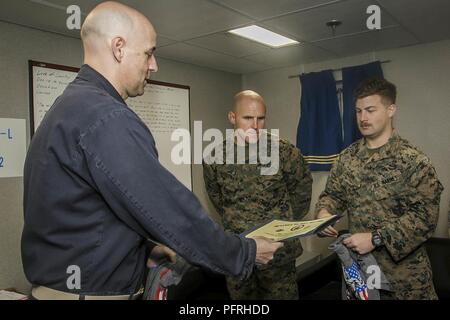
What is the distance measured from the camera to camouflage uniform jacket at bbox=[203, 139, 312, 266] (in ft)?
6.75

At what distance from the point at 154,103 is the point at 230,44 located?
2.45 ft

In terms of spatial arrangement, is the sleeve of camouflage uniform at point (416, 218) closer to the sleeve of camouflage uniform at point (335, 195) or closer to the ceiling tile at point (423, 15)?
the sleeve of camouflage uniform at point (335, 195)

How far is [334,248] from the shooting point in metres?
1.45

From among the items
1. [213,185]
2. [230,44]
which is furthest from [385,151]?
[230,44]

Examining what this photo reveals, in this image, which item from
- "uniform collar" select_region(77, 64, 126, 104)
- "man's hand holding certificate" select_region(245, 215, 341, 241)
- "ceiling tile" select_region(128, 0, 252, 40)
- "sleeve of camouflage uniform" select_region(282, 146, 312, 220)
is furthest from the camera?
"sleeve of camouflage uniform" select_region(282, 146, 312, 220)

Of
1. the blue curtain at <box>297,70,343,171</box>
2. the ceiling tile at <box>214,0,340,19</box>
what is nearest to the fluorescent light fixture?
the ceiling tile at <box>214,0,340,19</box>

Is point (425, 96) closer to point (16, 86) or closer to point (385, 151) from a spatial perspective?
point (385, 151)

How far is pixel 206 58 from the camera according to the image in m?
3.03

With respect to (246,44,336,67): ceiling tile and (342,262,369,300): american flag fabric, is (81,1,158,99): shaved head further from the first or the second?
(246,44,336,67): ceiling tile

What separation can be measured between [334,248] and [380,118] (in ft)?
1.94

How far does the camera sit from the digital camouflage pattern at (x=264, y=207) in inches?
80.1

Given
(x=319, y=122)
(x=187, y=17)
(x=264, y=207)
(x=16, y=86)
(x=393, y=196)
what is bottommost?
(x=264, y=207)

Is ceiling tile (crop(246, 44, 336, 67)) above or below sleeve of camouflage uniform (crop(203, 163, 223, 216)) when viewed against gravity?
above

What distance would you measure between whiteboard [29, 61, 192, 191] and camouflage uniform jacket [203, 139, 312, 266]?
0.84 m
